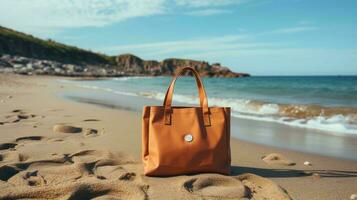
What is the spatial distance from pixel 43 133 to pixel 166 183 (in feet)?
8.46

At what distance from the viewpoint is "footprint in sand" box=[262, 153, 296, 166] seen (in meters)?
4.34

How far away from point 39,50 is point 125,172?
69.1 metres

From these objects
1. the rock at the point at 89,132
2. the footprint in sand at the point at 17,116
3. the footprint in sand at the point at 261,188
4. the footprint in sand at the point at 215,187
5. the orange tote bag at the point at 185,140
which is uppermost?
the orange tote bag at the point at 185,140

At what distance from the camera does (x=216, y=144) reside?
3590mm

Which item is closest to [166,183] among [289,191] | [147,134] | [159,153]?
[159,153]

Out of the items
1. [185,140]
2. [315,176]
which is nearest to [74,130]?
[185,140]

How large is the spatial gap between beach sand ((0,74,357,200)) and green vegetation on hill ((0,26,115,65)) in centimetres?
5899

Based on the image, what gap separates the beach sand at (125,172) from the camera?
118 inches

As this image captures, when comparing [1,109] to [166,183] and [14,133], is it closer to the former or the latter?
[14,133]

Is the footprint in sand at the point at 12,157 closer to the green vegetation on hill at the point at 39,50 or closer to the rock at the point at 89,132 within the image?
the rock at the point at 89,132

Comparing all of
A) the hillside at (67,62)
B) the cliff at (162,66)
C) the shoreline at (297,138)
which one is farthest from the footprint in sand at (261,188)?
the cliff at (162,66)

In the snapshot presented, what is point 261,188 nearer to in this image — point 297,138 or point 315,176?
point 315,176

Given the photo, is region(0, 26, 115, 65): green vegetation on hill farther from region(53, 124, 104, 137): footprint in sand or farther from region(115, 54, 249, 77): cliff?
region(53, 124, 104, 137): footprint in sand

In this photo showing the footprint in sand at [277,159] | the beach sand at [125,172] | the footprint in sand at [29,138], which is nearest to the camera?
the beach sand at [125,172]
